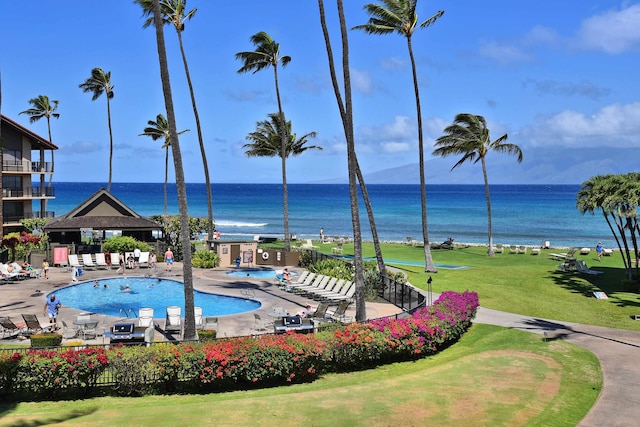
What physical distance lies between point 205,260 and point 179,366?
22.4m

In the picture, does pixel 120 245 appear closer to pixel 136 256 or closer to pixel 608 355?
pixel 136 256

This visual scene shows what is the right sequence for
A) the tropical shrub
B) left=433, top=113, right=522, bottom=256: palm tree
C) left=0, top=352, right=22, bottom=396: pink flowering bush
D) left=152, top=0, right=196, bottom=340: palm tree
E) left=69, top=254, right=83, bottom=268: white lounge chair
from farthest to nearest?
left=433, top=113, right=522, bottom=256: palm tree → left=69, top=254, right=83, bottom=268: white lounge chair → the tropical shrub → left=152, top=0, right=196, bottom=340: palm tree → left=0, top=352, right=22, bottom=396: pink flowering bush

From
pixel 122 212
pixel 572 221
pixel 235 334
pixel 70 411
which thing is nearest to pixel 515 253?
pixel 122 212

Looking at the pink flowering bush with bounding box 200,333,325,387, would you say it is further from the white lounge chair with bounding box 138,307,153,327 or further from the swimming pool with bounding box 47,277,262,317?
the swimming pool with bounding box 47,277,262,317

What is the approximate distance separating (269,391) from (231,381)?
102cm

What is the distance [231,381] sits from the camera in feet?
47.6

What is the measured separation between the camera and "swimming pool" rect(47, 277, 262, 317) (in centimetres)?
2522

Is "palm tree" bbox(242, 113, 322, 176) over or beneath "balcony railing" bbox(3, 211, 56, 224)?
over

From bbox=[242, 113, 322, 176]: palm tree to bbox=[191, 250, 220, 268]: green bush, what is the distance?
12771 millimetres

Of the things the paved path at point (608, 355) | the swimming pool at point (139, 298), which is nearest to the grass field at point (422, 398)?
the paved path at point (608, 355)

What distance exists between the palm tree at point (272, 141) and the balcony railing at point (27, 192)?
827 inches

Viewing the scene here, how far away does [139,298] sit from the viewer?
27797 millimetres

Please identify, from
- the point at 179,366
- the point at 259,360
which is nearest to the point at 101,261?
the point at 179,366

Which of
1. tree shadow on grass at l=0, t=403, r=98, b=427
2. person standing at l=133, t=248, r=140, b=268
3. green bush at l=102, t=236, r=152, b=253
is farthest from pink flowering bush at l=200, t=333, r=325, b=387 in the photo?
green bush at l=102, t=236, r=152, b=253
